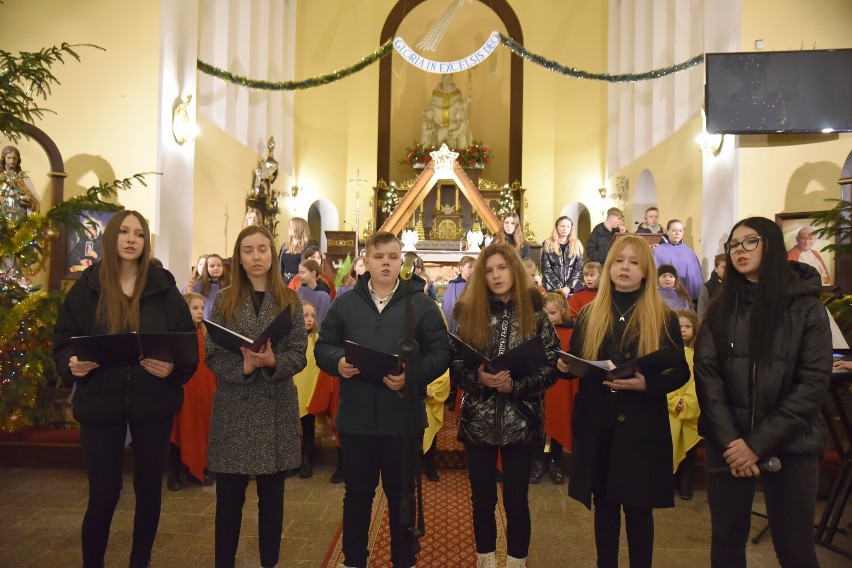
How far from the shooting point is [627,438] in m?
2.62

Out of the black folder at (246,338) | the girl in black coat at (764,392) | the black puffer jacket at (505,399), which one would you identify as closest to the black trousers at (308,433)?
Answer: the black puffer jacket at (505,399)

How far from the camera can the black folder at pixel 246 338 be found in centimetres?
251

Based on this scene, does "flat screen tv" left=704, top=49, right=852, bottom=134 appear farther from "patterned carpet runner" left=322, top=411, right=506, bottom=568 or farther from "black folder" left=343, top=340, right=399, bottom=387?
"black folder" left=343, top=340, right=399, bottom=387

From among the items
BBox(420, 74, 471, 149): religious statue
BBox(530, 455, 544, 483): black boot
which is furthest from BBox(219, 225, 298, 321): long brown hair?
BBox(420, 74, 471, 149): religious statue

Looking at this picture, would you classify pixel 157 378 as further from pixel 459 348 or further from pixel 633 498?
pixel 633 498

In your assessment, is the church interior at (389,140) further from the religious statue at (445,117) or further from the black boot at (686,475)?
the black boot at (686,475)

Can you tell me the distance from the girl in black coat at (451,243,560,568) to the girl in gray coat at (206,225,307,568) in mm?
808

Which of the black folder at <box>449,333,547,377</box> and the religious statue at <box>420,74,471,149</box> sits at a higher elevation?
the religious statue at <box>420,74,471,149</box>

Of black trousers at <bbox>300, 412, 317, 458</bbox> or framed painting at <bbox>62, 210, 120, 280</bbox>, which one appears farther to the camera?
framed painting at <bbox>62, 210, 120, 280</bbox>

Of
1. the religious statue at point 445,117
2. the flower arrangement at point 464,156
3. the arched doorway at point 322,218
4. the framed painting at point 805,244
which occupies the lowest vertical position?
the framed painting at point 805,244

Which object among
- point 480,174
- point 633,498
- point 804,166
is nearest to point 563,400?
point 633,498

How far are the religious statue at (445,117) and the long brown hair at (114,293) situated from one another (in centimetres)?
1299

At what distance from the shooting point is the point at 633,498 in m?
2.56

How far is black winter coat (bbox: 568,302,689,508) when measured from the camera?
8.45 ft
